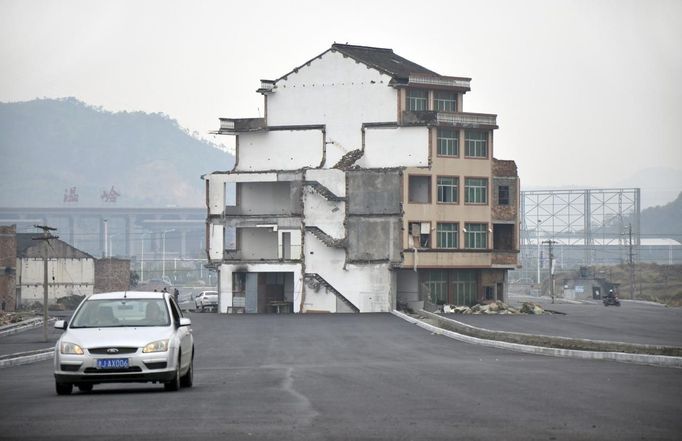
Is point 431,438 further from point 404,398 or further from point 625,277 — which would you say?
point 625,277

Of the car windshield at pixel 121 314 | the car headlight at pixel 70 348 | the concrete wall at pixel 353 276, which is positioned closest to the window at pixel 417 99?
the concrete wall at pixel 353 276

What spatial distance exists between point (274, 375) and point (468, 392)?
278 inches

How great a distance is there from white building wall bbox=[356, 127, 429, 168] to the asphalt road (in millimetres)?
51031

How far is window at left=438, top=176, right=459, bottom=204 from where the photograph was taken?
8606 centimetres

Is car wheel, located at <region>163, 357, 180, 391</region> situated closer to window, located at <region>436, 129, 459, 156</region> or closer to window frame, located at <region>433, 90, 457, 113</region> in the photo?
window, located at <region>436, 129, 459, 156</region>

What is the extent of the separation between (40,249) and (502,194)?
4524 centimetres

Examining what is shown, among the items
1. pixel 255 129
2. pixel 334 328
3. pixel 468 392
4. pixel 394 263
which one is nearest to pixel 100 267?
pixel 255 129

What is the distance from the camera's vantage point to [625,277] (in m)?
167

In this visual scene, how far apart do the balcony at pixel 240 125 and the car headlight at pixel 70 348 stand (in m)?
71.6

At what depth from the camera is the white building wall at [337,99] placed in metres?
88.6

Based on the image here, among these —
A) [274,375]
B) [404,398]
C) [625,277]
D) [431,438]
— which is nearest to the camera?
[431,438]

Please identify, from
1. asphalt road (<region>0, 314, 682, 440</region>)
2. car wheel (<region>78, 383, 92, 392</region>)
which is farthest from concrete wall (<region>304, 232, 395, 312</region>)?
car wheel (<region>78, 383, 92, 392</region>)

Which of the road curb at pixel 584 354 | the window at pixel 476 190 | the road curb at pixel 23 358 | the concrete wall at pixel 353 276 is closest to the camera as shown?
the road curb at pixel 584 354

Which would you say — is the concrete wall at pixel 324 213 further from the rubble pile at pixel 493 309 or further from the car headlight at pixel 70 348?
the car headlight at pixel 70 348
